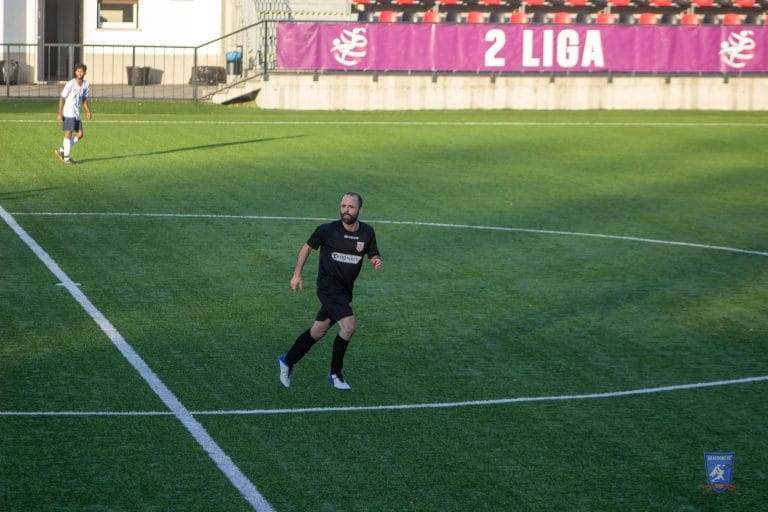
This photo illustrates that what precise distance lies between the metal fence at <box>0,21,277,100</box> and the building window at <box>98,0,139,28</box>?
1.16 metres

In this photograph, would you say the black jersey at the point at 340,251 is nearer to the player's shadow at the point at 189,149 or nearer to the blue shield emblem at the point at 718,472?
the blue shield emblem at the point at 718,472

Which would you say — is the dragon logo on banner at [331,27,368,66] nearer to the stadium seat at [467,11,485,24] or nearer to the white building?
the white building

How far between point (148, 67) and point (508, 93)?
40.5 feet

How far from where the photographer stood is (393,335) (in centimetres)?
1481

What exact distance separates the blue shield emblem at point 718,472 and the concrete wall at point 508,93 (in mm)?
30905

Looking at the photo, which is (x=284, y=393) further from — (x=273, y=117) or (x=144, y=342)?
(x=273, y=117)

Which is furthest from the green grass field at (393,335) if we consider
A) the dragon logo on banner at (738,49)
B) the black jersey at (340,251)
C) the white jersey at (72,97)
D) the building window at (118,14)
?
the building window at (118,14)

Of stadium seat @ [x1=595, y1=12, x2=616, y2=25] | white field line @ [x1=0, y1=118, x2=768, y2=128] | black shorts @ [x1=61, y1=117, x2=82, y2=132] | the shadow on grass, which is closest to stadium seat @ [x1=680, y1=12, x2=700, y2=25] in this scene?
stadium seat @ [x1=595, y1=12, x2=616, y2=25]

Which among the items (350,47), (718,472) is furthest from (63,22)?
(718,472)

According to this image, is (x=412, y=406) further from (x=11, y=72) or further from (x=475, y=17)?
(x=475, y=17)

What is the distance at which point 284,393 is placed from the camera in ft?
41.1

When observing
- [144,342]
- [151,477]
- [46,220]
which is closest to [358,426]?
[151,477]

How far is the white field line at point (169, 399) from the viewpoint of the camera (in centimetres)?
994

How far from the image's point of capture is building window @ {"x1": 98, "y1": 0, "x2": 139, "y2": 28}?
47.2 meters
